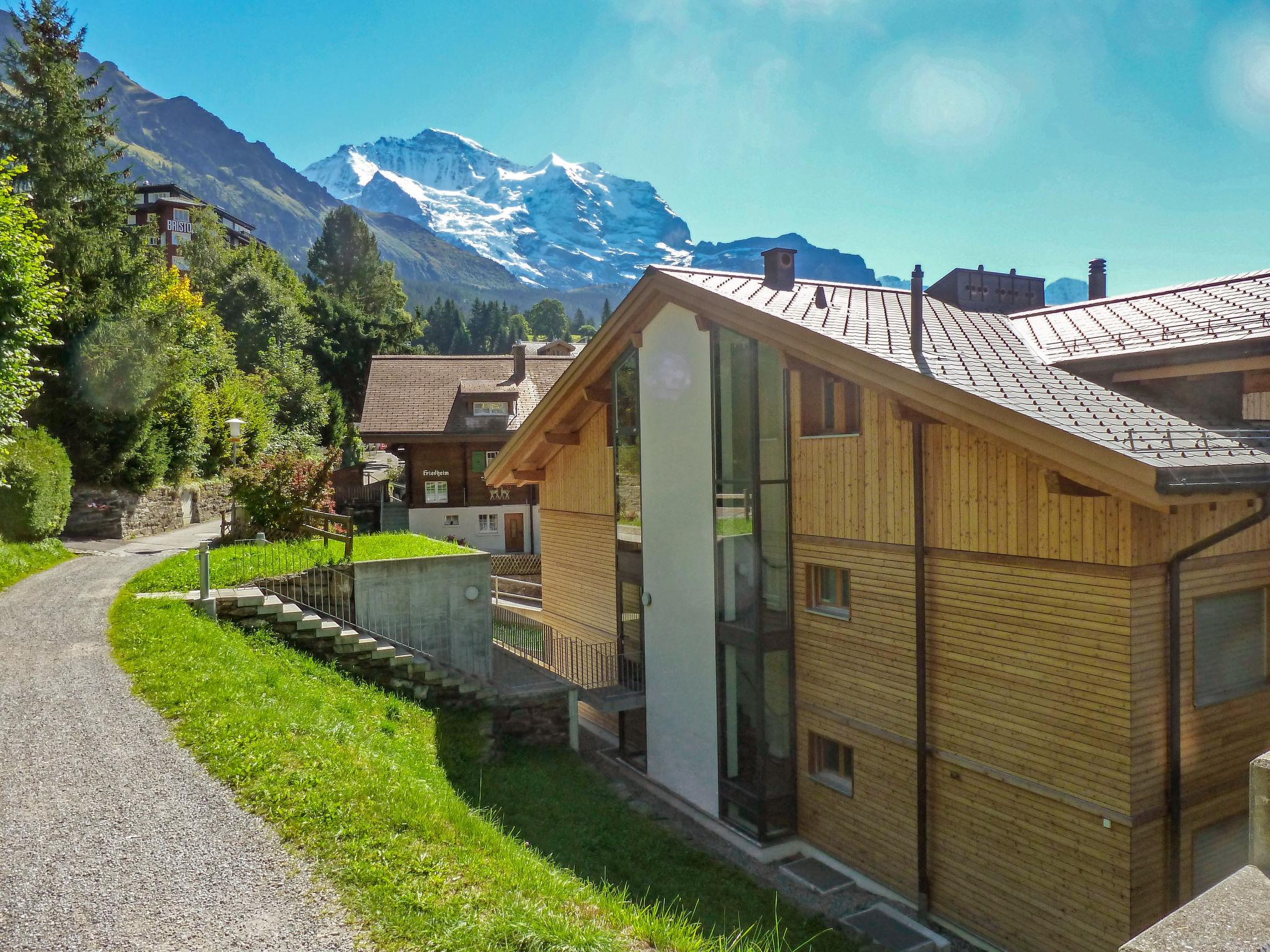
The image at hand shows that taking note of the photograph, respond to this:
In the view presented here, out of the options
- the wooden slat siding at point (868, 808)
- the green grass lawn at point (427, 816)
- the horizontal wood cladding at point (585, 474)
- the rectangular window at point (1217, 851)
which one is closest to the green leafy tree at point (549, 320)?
the horizontal wood cladding at point (585, 474)

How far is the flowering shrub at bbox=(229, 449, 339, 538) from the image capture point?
18400 millimetres

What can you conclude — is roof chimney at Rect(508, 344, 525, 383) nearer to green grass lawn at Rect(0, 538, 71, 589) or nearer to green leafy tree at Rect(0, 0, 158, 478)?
green leafy tree at Rect(0, 0, 158, 478)

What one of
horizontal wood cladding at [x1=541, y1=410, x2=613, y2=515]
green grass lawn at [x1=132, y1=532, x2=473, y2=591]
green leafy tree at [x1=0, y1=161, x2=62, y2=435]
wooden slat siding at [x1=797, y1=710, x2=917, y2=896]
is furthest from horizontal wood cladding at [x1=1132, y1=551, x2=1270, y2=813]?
green leafy tree at [x1=0, y1=161, x2=62, y2=435]

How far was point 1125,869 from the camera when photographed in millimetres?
8250

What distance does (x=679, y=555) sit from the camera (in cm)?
1388

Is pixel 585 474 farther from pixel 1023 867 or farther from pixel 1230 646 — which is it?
pixel 1230 646

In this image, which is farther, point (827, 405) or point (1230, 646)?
point (827, 405)

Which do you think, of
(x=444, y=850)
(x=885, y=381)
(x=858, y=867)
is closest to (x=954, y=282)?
(x=885, y=381)

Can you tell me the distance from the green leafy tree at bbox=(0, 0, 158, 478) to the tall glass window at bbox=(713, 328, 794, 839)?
20048 mm

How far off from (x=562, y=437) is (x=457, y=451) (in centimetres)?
1673

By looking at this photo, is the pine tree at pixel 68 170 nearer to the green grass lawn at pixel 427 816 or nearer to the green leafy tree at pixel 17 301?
the green leafy tree at pixel 17 301

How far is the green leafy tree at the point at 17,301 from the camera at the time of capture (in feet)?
53.1

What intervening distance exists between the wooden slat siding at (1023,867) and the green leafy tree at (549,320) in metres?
136

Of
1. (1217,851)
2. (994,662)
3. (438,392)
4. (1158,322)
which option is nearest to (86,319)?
(438,392)
